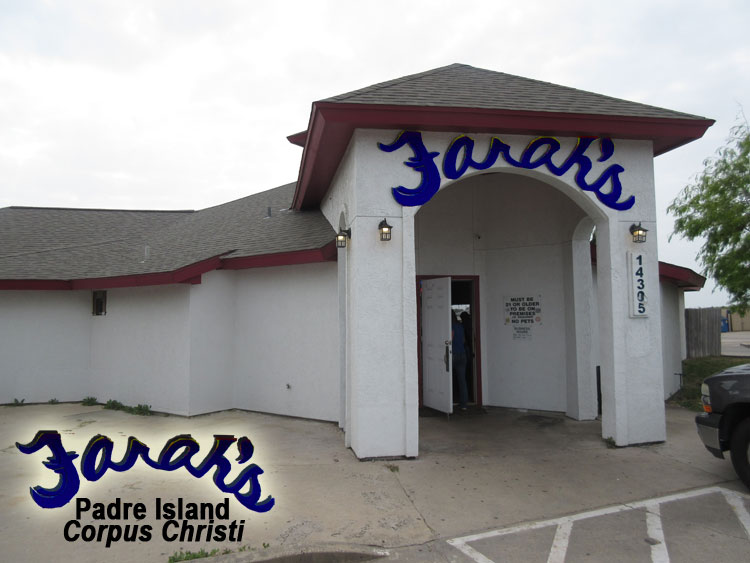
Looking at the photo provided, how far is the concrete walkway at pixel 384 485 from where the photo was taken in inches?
174

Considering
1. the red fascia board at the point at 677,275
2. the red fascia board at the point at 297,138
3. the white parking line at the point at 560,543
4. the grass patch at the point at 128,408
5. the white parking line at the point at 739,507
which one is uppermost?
the red fascia board at the point at 297,138

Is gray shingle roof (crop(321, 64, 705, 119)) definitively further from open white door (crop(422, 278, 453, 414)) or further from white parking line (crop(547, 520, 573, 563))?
white parking line (crop(547, 520, 573, 563))

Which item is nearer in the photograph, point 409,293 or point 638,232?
point 409,293

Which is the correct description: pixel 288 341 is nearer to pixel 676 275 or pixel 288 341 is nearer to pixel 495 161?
pixel 495 161

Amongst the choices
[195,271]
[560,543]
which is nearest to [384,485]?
[560,543]

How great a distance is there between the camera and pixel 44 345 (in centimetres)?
1164

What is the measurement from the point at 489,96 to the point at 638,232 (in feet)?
9.38

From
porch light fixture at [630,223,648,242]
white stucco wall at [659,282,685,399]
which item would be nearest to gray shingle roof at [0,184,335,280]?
porch light fixture at [630,223,648,242]

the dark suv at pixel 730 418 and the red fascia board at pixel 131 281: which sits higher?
the red fascia board at pixel 131 281

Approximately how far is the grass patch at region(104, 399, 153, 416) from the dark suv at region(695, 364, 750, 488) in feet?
30.4

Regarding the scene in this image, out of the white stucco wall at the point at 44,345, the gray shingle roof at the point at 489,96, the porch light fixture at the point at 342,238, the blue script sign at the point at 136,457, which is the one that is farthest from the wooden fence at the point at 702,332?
the white stucco wall at the point at 44,345

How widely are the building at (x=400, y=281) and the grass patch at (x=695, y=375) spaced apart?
1.73 feet

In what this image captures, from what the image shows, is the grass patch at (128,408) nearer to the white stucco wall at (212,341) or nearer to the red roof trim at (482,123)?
the white stucco wall at (212,341)

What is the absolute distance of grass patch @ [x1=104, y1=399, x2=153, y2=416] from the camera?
1026cm
